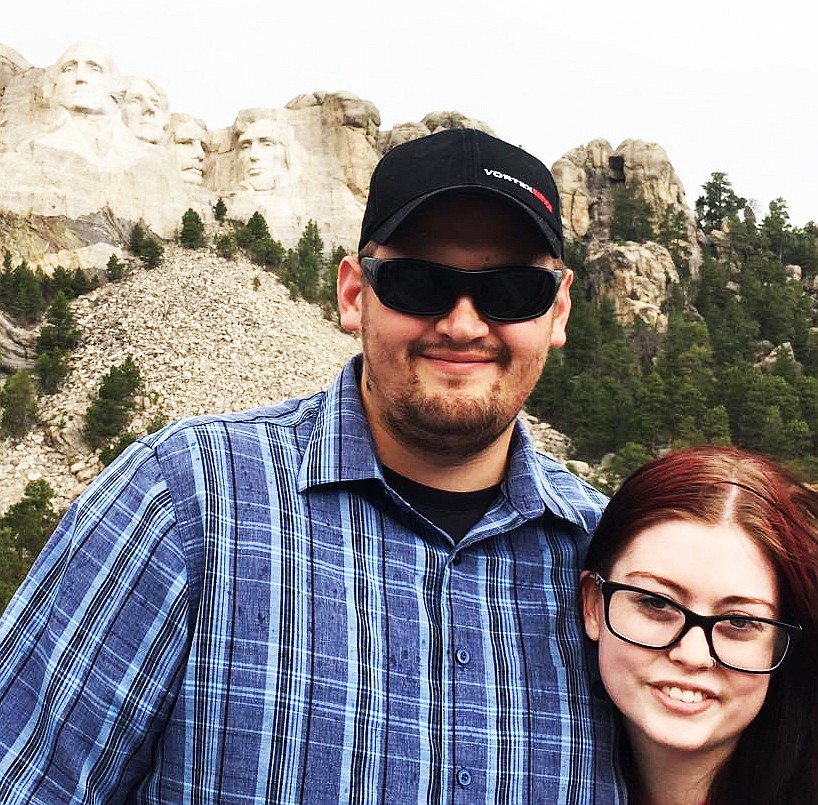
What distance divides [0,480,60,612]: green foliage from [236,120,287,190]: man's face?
34.6 meters

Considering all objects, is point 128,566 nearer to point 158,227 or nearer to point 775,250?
point 158,227

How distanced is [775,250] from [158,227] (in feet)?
131

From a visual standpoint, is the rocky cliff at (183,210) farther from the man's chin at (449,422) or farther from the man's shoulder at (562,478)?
the man's chin at (449,422)

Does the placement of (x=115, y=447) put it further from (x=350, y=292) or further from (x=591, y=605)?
(x=591, y=605)

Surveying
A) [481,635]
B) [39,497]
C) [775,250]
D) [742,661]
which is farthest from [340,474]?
[775,250]

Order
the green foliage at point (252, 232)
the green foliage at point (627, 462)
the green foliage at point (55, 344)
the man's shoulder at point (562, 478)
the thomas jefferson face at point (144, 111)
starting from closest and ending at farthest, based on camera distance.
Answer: the man's shoulder at point (562, 478)
the green foliage at point (627, 462)
the green foliage at point (55, 344)
the green foliage at point (252, 232)
the thomas jefferson face at point (144, 111)

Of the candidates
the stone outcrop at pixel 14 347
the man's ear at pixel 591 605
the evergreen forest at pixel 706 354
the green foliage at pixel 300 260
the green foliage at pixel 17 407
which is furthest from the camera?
the green foliage at pixel 300 260

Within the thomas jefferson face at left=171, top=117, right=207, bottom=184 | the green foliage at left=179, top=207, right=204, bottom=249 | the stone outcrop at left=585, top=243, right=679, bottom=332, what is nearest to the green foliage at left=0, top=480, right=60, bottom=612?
the green foliage at left=179, top=207, right=204, bottom=249

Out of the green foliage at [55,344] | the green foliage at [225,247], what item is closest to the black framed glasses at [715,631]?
the green foliage at [55,344]

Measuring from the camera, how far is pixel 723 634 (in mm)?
2258

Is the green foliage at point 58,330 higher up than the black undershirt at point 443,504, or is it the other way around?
the green foliage at point 58,330

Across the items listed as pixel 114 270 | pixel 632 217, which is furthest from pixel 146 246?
pixel 632 217

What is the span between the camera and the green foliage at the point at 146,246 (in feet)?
153

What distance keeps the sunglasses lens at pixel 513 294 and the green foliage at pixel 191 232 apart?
49.1 meters
